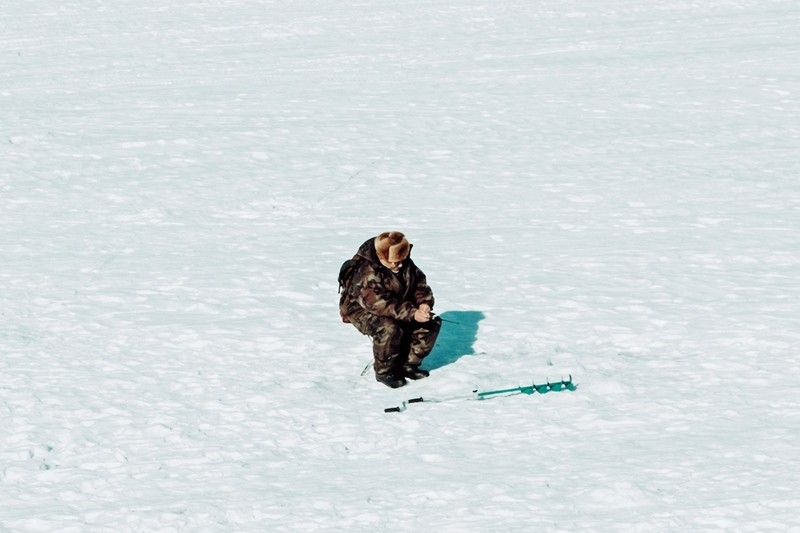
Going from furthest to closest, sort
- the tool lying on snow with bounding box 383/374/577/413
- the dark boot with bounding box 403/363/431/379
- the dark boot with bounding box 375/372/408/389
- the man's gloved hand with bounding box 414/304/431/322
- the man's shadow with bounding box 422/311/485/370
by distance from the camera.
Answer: the man's shadow with bounding box 422/311/485/370
the dark boot with bounding box 403/363/431/379
the dark boot with bounding box 375/372/408/389
the tool lying on snow with bounding box 383/374/577/413
the man's gloved hand with bounding box 414/304/431/322

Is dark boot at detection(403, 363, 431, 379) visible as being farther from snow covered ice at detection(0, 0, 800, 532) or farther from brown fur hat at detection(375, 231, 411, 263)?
brown fur hat at detection(375, 231, 411, 263)

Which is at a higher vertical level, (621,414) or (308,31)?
(621,414)

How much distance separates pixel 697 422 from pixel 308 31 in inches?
572

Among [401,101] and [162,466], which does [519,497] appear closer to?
[162,466]

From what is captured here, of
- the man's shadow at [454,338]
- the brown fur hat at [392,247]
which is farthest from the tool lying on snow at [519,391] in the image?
the brown fur hat at [392,247]

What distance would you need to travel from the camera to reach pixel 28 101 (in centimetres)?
1661

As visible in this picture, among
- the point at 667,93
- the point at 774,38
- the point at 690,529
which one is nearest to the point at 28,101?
the point at 667,93

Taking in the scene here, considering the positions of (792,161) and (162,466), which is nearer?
(162,466)

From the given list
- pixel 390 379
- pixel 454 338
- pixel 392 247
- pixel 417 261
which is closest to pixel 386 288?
pixel 392 247

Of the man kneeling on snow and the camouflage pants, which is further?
the camouflage pants

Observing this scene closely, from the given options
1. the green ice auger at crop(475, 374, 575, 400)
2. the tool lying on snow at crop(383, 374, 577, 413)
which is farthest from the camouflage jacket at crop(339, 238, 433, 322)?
the green ice auger at crop(475, 374, 575, 400)

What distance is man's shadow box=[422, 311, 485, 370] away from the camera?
8727 mm

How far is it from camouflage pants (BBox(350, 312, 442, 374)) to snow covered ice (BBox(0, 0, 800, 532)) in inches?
8.0

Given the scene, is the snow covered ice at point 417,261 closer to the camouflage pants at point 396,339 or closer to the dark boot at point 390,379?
the dark boot at point 390,379
